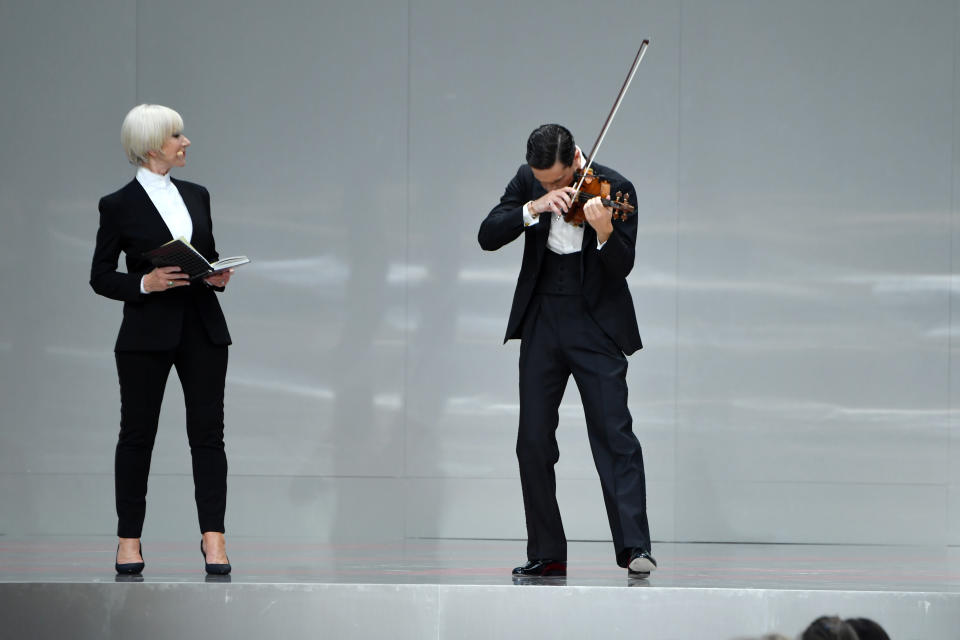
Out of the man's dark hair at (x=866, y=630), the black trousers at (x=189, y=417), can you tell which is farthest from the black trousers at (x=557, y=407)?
the man's dark hair at (x=866, y=630)

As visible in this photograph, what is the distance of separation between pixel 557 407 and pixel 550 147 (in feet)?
2.50

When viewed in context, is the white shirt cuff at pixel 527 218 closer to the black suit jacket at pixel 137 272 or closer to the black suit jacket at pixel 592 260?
the black suit jacket at pixel 592 260

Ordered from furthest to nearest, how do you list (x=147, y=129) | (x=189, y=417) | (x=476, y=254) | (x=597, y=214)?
1. (x=476, y=254)
2. (x=189, y=417)
3. (x=147, y=129)
4. (x=597, y=214)

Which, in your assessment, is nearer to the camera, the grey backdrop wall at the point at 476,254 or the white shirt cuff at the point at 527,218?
the white shirt cuff at the point at 527,218

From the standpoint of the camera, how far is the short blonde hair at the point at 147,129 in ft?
10.5

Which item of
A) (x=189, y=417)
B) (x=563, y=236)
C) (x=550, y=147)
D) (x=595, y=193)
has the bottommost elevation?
(x=189, y=417)

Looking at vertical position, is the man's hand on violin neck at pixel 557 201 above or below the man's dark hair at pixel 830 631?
above

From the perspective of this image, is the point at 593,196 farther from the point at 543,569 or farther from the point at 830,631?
the point at 830,631

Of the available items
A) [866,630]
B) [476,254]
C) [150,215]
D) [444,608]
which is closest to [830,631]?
[866,630]

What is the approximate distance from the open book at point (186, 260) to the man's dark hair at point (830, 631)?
6.31 feet

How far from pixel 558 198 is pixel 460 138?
6.73 feet

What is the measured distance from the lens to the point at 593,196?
10.3 feet

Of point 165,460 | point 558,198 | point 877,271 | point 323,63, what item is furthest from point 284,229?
point 877,271

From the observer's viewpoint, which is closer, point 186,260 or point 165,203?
point 186,260
